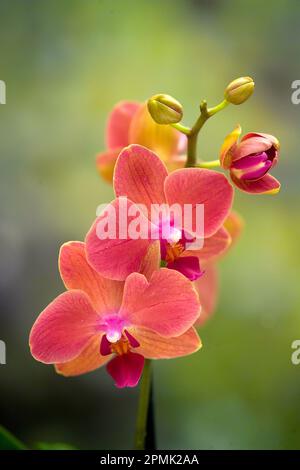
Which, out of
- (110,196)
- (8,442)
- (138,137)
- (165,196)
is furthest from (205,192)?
(110,196)

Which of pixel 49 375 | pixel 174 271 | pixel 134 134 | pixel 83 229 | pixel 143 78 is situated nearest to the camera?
pixel 174 271

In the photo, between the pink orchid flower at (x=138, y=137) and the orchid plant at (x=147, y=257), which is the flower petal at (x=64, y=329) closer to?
the orchid plant at (x=147, y=257)

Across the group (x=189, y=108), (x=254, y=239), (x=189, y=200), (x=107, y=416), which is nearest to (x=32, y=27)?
(x=189, y=108)

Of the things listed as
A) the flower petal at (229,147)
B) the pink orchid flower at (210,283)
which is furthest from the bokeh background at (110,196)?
the flower petal at (229,147)

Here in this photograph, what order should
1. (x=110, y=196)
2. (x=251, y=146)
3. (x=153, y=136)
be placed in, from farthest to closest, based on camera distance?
(x=110, y=196), (x=153, y=136), (x=251, y=146)

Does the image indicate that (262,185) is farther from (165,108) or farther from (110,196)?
(110,196)

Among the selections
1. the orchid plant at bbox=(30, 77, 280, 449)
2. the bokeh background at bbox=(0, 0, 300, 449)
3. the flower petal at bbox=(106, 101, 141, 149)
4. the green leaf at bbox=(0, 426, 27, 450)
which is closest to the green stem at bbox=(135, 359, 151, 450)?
the orchid plant at bbox=(30, 77, 280, 449)

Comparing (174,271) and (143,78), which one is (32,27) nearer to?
(143,78)
